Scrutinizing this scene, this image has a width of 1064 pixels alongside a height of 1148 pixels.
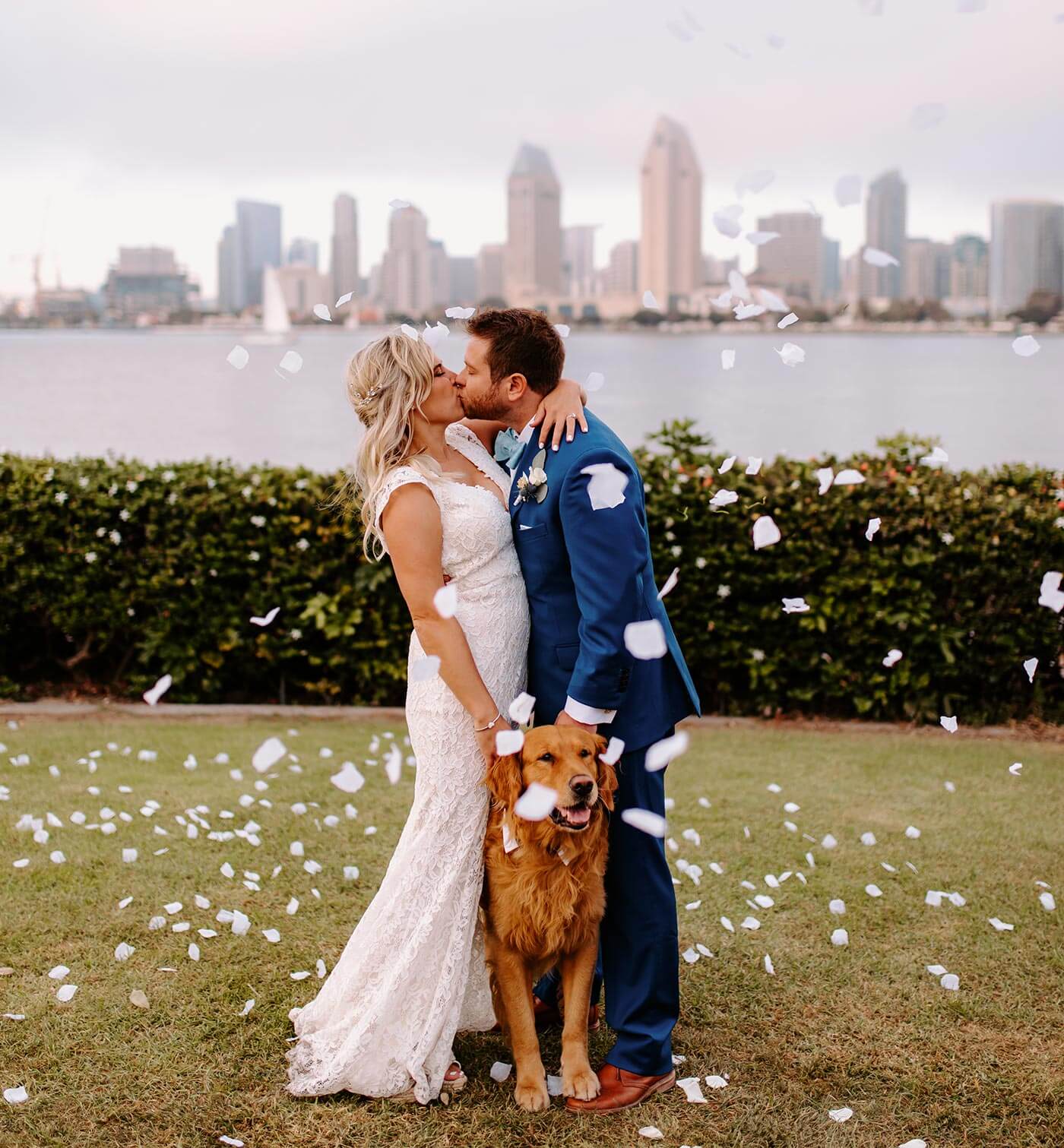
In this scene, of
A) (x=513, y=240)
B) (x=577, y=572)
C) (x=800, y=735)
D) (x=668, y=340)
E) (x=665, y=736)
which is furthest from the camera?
(x=668, y=340)

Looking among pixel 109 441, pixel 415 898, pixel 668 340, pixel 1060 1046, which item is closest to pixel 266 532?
pixel 415 898

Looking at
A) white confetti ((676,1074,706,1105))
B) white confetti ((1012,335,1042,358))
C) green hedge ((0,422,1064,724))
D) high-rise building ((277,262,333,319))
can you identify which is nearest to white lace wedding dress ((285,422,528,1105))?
white confetti ((676,1074,706,1105))

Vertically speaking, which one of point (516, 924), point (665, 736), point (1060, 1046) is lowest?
point (1060, 1046)

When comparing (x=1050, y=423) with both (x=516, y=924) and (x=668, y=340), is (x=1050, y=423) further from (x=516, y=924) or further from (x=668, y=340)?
(x=668, y=340)

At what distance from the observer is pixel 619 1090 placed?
139 inches

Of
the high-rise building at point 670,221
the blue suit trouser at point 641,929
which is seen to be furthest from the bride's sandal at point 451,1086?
the high-rise building at point 670,221

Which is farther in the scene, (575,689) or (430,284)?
(430,284)

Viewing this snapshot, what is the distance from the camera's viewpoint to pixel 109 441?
4325cm

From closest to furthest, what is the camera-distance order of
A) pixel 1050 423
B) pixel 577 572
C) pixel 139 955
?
pixel 577 572
pixel 139 955
pixel 1050 423

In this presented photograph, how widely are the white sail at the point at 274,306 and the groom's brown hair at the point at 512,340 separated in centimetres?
6199

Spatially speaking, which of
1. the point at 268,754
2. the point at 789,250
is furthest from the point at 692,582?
the point at 268,754

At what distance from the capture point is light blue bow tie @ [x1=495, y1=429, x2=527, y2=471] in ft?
13.0

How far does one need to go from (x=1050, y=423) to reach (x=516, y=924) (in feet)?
159

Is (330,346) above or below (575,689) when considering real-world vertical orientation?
above
